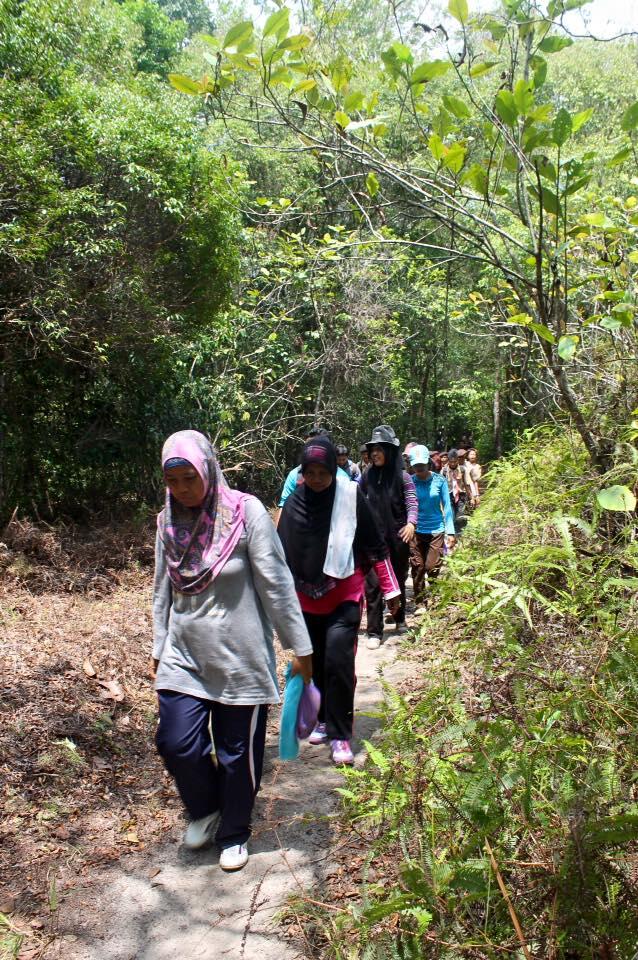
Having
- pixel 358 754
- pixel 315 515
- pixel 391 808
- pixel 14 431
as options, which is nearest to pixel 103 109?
pixel 14 431

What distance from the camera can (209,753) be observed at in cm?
357

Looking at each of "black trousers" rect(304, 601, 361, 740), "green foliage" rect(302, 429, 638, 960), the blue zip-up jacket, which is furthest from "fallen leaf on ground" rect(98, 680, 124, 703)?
the blue zip-up jacket

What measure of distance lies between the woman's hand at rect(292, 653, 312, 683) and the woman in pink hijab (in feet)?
0.29

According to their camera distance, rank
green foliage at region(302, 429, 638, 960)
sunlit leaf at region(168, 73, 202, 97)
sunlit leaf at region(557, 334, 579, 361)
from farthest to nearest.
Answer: sunlit leaf at region(168, 73, 202, 97) → sunlit leaf at region(557, 334, 579, 361) → green foliage at region(302, 429, 638, 960)

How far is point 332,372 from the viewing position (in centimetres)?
1568

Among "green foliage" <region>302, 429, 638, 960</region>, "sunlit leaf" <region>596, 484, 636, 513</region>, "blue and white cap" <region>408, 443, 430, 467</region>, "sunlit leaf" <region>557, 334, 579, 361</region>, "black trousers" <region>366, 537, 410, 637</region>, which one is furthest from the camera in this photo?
"blue and white cap" <region>408, 443, 430, 467</region>

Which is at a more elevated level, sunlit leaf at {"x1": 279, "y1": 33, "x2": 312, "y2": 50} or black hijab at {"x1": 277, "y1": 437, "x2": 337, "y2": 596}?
sunlit leaf at {"x1": 279, "y1": 33, "x2": 312, "y2": 50}

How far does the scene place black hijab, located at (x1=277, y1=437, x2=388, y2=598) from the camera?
15.0ft

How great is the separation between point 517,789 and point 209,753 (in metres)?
1.54

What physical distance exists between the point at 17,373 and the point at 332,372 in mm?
7623

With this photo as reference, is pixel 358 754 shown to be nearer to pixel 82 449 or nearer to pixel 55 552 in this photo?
pixel 55 552

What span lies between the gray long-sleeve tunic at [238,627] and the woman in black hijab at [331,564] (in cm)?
87

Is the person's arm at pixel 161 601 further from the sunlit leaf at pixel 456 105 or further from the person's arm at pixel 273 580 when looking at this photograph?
the sunlit leaf at pixel 456 105

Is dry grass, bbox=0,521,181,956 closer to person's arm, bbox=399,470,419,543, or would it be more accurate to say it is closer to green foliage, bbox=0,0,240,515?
person's arm, bbox=399,470,419,543
